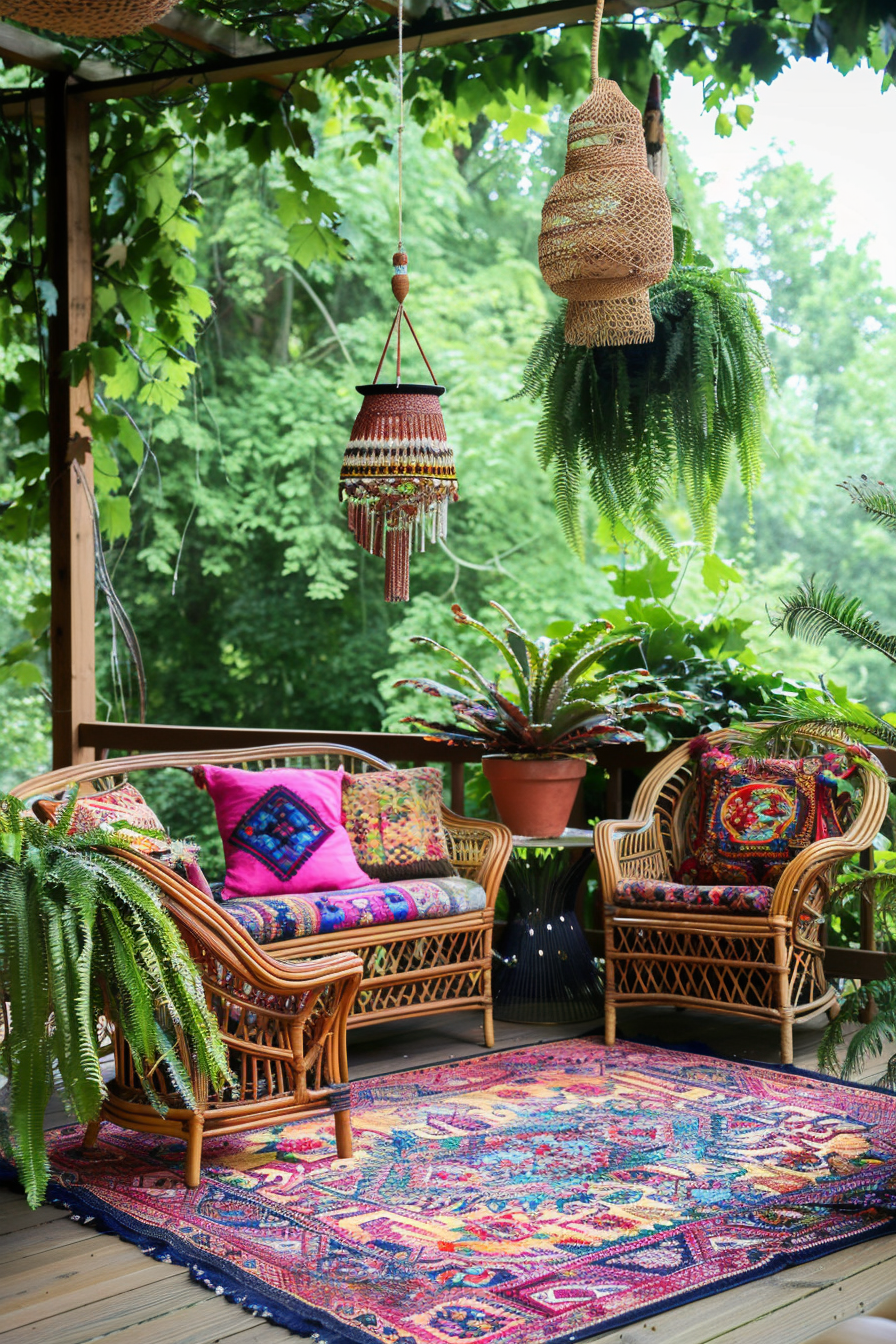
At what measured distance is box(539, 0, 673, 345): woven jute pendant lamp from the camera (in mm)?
2703

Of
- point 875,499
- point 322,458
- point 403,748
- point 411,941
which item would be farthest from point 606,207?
point 322,458

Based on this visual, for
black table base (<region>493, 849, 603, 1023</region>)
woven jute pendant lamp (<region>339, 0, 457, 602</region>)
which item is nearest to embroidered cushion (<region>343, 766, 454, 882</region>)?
black table base (<region>493, 849, 603, 1023</region>)

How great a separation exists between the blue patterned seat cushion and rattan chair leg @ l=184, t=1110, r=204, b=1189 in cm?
52

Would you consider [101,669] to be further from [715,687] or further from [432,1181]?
[432,1181]

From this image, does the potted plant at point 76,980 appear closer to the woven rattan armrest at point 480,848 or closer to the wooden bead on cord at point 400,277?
the woven rattan armrest at point 480,848

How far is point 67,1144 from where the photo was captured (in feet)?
9.78

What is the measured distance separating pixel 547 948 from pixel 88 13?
2743 mm

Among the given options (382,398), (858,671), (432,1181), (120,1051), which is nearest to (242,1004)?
(120,1051)

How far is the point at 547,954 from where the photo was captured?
4.02 m

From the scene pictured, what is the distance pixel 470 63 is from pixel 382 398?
1483 millimetres

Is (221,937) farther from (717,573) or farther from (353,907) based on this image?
(717,573)

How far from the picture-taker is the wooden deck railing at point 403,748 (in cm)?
400

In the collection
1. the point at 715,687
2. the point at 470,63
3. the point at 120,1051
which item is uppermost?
the point at 470,63

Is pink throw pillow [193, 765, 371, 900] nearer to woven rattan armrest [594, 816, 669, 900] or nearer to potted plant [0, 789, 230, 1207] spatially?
woven rattan armrest [594, 816, 669, 900]
